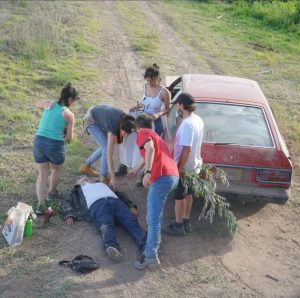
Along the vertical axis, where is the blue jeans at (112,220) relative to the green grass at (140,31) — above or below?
above

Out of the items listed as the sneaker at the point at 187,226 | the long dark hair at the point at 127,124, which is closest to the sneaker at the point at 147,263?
the sneaker at the point at 187,226

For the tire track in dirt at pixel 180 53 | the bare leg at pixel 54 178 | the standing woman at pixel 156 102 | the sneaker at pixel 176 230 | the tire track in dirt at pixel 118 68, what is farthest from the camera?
the tire track in dirt at pixel 180 53

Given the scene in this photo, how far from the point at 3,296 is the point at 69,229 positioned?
1.40 metres

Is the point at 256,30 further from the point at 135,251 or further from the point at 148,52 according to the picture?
the point at 135,251

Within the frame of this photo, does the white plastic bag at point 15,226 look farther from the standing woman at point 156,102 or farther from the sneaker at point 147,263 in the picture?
the standing woman at point 156,102

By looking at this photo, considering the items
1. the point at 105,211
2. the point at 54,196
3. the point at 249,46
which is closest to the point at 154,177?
the point at 105,211

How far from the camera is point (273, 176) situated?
661 centimetres

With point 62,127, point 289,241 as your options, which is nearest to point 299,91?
point 289,241

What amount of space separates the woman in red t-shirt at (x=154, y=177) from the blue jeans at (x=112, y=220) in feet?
0.85

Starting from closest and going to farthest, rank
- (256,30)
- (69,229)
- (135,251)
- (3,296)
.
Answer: (3,296) → (135,251) → (69,229) → (256,30)

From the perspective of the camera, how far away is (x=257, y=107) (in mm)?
7336

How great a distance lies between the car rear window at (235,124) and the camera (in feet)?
22.6

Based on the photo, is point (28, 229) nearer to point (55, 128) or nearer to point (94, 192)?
point (94, 192)

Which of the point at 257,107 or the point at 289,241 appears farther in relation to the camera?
the point at 257,107
